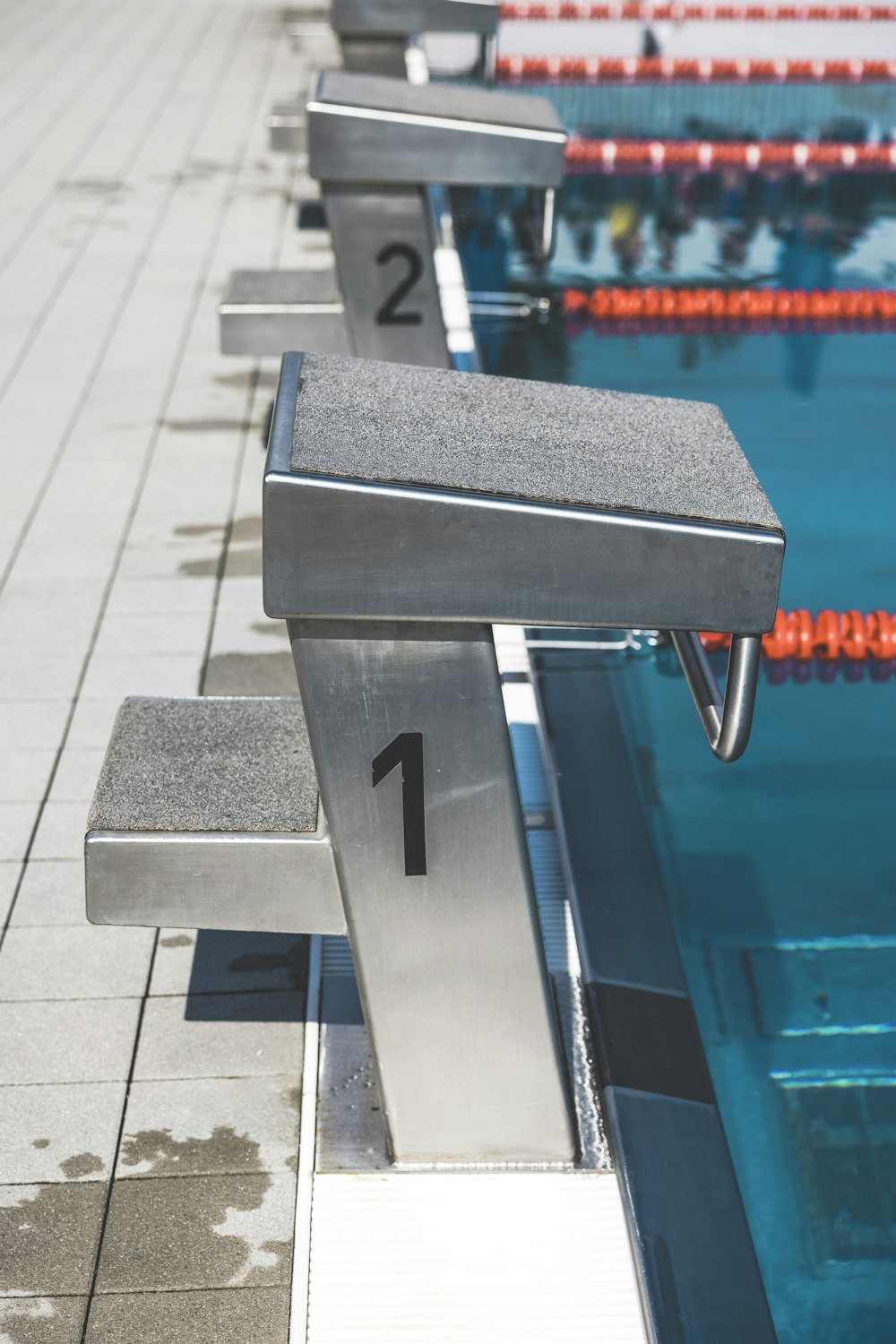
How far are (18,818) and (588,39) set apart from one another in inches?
568

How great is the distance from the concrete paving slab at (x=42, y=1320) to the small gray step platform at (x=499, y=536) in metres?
1.41

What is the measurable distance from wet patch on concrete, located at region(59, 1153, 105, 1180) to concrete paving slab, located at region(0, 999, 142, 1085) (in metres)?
0.22

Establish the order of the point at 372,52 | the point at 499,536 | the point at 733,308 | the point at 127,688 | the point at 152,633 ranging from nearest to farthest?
the point at 499,536, the point at 127,688, the point at 152,633, the point at 733,308, the point at 372,52

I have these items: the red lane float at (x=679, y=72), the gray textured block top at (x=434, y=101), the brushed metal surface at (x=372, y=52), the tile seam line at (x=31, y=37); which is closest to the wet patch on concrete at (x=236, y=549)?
the gray textured block top at (x=434, y=101)

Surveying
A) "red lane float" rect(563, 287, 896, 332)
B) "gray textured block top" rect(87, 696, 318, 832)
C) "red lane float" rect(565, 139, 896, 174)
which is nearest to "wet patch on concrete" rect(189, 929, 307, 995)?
"gray textured block top" rect(87, 696, 318, 832)

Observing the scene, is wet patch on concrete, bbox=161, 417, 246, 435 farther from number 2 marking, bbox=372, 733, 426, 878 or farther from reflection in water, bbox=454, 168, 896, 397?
number 2 marking, bbox=372, 733, 426, 878

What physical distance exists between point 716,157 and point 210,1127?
10.9 meters

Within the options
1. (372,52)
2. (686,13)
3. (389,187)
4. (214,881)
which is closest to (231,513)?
(389,187)

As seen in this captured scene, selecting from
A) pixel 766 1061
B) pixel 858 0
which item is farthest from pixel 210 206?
pixel 858 0

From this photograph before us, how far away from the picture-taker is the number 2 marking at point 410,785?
2.39 metres

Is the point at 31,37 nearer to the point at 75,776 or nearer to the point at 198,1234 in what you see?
the point at 75,776

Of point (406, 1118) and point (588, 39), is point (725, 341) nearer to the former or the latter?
point (406, 1118)

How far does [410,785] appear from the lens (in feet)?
7.97

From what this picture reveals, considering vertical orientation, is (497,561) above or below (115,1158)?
above
